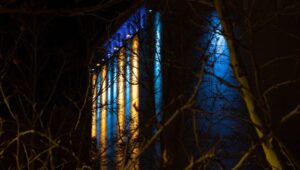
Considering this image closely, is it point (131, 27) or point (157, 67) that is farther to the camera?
point (157, 67)

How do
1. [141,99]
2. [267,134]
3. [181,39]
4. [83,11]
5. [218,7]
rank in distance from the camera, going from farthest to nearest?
[141,99]
[181,39]
[218,7]
[83,11]
[267,134]

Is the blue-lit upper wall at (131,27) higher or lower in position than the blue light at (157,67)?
higher

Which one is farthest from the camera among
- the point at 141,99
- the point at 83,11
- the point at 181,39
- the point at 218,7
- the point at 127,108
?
the point at 127,108

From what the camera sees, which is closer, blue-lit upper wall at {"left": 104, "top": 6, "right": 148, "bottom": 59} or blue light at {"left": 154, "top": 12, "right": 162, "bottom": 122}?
blue light at {"left": 154, "top": 12, "right": 162, "bottom": 122}

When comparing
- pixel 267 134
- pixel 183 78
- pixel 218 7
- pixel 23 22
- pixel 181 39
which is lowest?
pixel 267 134

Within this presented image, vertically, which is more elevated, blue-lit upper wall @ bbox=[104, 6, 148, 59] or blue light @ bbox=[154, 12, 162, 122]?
blue-lit upper wall @ bbox=[104, 6, 148, 59]

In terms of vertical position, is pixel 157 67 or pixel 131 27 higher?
pixel 131 27

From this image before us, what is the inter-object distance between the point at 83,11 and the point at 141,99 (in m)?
12.7

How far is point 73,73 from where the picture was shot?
20078mm

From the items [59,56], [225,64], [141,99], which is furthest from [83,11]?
[59,56]

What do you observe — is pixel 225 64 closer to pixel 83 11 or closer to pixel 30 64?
pixel 30 64

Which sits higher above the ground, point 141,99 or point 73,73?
point 73,73

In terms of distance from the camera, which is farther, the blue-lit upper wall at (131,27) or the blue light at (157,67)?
the blue-lit upper wall at (131,27)

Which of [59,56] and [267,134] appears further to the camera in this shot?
[59,56]
